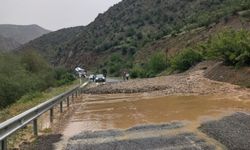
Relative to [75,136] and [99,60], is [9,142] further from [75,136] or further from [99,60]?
[99,60]

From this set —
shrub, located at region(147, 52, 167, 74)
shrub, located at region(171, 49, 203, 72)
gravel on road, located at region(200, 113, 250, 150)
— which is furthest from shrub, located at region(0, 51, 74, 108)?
gravel on road, located at region(200, 113, 250, 150)

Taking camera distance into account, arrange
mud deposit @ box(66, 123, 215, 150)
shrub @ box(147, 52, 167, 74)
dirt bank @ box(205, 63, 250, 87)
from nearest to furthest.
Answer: mud deposit @ box(66, 123, 215, 150), dirt bank @ box(205, 63, 250, 87), shrub @ box(147, 52, 167, 74)

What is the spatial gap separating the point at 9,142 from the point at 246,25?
5274cm

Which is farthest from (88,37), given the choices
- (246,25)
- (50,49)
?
(246,25)

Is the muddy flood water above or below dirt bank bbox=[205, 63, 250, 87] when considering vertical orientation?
below

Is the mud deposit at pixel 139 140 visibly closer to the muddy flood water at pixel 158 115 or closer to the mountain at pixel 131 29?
the muddy flood water at pixel 158 115

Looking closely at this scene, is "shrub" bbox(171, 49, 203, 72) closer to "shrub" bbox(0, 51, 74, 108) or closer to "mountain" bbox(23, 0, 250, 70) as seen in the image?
"shrub" bbox(0, 51, 74, 108)

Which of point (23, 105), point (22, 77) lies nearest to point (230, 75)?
point (23, 105)

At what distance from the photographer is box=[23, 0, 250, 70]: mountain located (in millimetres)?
103000

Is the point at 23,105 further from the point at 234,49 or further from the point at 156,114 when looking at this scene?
the point at 234,49

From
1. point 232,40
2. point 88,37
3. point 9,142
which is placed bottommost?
point 9,142

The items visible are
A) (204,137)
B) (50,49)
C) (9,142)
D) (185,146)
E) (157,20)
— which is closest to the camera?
(185,146)

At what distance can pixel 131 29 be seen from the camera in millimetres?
→ 128250

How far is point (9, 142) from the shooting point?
12844 mm
